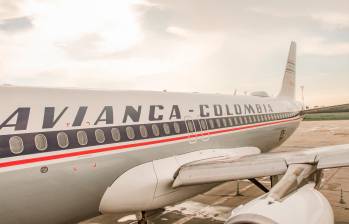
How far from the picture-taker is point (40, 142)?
772 centimetres

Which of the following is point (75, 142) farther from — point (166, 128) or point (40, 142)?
point (166, 128)

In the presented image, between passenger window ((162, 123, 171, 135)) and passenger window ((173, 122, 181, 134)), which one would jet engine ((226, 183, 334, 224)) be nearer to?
passenger window ((162, 123, 171, 135))

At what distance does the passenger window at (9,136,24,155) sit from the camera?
724 cm

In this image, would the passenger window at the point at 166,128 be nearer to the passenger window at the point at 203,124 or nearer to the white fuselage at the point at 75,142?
the white fuselage at the point at 75,142

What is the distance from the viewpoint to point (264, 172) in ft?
32.3

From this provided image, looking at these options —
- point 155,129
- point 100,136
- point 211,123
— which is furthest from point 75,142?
point 211,123

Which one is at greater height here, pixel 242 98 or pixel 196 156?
pixel 242 98

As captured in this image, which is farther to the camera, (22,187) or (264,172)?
(264,172)

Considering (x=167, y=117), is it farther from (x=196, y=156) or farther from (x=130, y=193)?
(x=130, y=193)

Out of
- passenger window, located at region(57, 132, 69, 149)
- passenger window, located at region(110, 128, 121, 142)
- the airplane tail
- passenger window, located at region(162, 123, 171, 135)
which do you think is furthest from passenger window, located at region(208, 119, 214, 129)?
the airplane tail

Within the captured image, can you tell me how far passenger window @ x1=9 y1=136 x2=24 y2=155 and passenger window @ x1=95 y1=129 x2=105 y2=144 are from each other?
1.97 meters

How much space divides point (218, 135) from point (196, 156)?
2226 mm

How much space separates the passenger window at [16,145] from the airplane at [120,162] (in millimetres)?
20

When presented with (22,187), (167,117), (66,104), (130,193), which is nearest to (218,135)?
(167,117)
